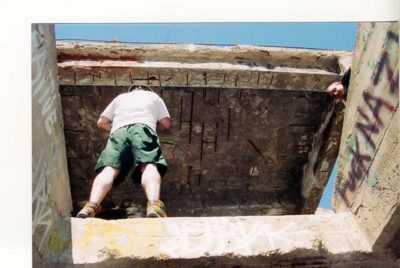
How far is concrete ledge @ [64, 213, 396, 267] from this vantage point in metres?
2.39

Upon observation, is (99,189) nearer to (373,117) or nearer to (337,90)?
(373,117)

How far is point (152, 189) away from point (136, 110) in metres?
0.62

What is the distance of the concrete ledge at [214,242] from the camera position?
7.85ft

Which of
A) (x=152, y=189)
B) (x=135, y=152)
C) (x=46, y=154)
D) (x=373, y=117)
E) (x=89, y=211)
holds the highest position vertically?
(x=373, y=117)

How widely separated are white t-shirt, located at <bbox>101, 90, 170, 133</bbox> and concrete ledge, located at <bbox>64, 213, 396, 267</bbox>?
2.51 feet

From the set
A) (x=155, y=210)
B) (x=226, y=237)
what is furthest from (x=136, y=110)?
(x=226, y=237)

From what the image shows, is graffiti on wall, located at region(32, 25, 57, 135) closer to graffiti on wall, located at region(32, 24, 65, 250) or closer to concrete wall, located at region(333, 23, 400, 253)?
graffiti on wall, located at region(32, 24, 65, 250)

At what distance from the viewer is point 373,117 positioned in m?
2.64

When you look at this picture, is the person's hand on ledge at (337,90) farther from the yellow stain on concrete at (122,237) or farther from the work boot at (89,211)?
the work boot at (89,211)
